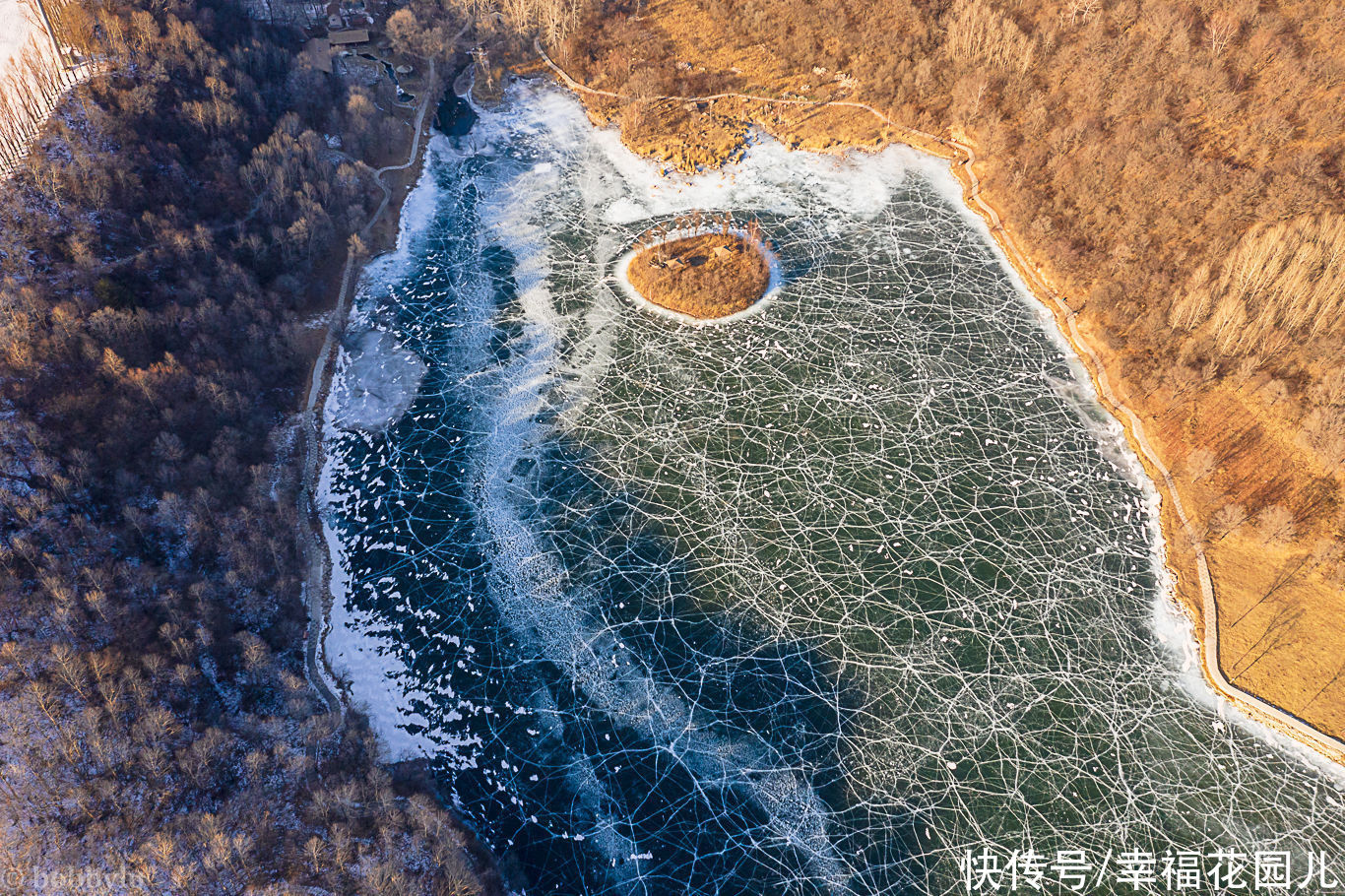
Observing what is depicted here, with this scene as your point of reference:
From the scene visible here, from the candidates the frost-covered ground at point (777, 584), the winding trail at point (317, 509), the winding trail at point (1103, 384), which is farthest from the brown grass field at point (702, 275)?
the winding trail at point (317, 509)

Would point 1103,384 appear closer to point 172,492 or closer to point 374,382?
point 374,382

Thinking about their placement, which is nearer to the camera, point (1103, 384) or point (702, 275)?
point (1103, 384)

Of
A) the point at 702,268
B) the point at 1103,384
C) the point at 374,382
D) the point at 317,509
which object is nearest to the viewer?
the point at 317,509

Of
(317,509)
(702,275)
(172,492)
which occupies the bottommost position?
(317,509)

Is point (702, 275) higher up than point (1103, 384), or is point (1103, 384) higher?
point (702, 275)

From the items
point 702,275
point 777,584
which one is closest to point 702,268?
point 702,275

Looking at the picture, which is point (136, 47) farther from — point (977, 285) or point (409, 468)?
point (977, 285)

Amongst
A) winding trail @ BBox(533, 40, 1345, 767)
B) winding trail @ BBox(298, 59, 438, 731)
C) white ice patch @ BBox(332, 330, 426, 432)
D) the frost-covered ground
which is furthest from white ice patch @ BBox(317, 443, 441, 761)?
winding trail @ BBox(533, 40, 1345, 767)
